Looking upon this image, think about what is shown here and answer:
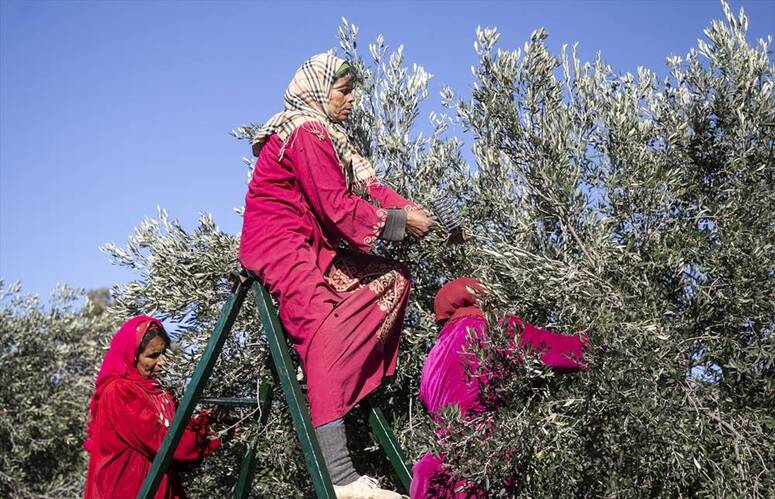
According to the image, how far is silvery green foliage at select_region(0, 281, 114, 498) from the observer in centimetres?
1200

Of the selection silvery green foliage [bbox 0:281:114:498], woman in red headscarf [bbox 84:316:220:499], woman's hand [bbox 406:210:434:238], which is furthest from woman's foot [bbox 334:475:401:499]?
silvery green foliage [bbox 0:281:114:498]

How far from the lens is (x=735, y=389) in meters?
4.70

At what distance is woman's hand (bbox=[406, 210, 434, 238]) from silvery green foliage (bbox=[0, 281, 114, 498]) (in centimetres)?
780

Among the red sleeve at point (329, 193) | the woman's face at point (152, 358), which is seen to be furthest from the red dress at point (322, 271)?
the woman's face at point (152, 358)

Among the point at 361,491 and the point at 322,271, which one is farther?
the point at 322,271

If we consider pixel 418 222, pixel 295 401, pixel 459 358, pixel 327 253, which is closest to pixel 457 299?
pixel 459 358

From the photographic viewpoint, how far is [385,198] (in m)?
4.88

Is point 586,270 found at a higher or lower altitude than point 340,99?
lower

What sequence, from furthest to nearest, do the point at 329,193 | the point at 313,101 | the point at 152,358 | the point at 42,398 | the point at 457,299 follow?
1. the point at 42,398
2. the point at 152,358
3. the point at 457,299
4. the point at 313,101
5. the point at 329,193

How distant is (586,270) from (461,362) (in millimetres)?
833

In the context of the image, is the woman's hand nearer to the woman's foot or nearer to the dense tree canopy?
the dense tree canopy

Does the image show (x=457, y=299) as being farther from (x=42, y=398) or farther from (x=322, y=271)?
(x=42, y=398)

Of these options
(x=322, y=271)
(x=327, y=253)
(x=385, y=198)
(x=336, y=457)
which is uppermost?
(x=385, y=198)

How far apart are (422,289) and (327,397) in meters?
2.08
